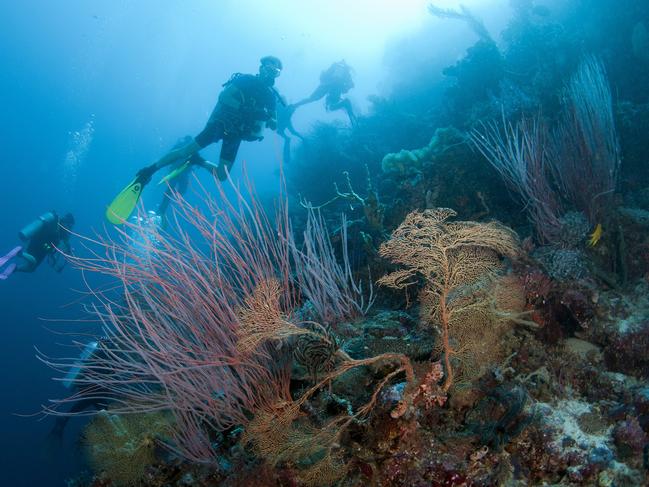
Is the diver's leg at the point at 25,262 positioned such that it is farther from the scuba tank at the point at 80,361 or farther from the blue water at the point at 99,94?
the blue water at the point at 99,94

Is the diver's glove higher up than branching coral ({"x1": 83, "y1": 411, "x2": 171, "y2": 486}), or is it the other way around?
the diver's glove

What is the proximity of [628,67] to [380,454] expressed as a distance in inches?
477

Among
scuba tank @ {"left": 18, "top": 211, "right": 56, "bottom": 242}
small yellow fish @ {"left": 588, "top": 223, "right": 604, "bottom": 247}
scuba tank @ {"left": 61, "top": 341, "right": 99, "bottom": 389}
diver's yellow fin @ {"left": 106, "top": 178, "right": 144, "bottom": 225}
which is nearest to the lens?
scuba tank @ {"left": 61, "top": 341, "right": 99, "bottom": 389}

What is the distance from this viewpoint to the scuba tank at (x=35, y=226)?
33.8 ft

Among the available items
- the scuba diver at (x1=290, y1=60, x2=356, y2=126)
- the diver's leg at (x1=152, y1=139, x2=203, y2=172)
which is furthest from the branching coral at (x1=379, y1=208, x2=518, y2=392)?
the scuba diver at (x1=290, y1=60, x2=356, y2=126)

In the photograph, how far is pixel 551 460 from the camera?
2.05 metres

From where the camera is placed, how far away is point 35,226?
1054cm

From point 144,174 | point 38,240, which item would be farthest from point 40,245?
point 144,174

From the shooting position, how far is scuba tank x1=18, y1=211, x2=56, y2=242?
10.3m

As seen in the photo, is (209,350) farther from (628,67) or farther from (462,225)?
(628,67)

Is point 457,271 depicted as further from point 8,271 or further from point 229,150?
point 8,271

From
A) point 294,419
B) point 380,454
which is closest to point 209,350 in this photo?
point 294,419

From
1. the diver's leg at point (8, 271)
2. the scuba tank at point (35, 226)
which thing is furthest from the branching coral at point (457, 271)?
the scuba tank at point (35, 226)

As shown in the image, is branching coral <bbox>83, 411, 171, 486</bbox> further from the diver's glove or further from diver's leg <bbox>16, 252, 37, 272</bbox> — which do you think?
diver's leg <bbox>16, 252, 37, 272</bbox>
